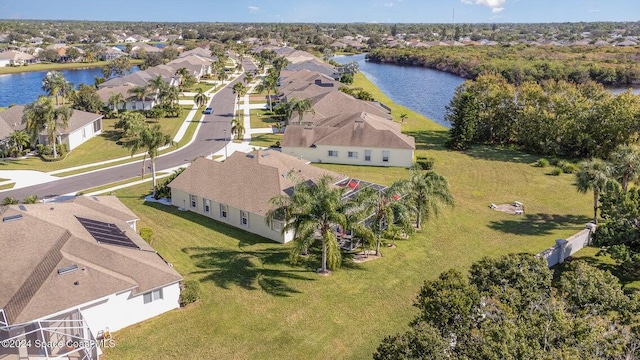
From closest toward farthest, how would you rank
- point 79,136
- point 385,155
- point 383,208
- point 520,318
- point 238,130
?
point 520,318
point 383,208
point 385,155
point 79,136
point 238,130

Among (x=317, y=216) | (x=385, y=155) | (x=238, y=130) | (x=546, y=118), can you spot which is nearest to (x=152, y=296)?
(x=317, y=216)

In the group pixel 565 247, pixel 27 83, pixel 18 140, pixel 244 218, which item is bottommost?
pixel 565 247

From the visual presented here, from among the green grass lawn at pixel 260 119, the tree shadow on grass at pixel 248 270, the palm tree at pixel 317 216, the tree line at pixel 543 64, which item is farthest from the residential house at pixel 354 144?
the tree line at pixel 543 64

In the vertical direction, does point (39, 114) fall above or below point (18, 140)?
above

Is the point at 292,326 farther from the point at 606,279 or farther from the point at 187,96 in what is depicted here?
the point at 187,96

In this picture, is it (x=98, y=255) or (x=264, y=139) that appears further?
(x=264, y=139)

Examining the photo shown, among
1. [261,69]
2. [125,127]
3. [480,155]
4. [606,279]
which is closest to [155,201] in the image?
[125,127]

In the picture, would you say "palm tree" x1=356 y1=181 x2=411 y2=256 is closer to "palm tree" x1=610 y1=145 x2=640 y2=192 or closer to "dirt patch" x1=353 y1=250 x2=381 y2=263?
"dirt patch" x1=353 y1=250 x2=381 y2=263

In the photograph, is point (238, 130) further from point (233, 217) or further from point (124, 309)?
point (124, 309)
